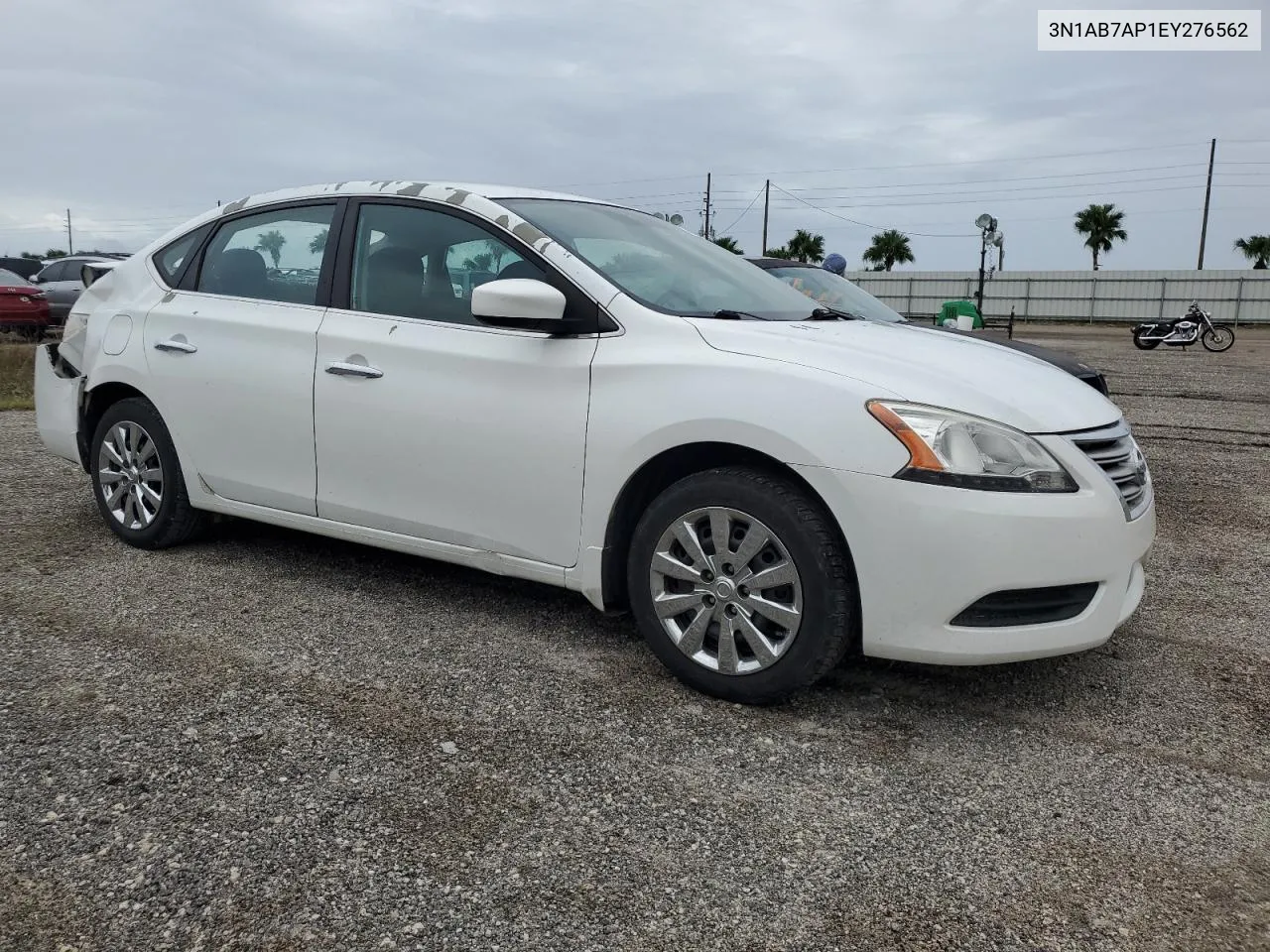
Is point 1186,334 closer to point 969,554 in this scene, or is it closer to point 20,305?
point 20,305

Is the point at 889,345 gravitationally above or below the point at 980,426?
above

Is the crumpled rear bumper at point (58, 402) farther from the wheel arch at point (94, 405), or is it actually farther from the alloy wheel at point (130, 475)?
the alloy wheel at point (130, 475)

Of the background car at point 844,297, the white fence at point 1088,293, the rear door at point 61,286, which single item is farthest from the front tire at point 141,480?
the white fence at point 1088,293

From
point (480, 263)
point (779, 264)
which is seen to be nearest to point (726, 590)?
point (480, 263)

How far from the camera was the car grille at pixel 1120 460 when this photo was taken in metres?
3.02

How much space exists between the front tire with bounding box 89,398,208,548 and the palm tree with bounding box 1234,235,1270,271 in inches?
2429

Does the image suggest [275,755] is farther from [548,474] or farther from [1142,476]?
[1142,476]

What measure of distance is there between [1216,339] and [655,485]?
2395 centimetres

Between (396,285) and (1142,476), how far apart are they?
2.71m

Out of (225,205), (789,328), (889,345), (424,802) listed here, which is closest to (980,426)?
(889,345)

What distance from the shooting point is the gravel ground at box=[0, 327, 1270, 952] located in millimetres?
2150

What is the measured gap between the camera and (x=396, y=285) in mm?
3951

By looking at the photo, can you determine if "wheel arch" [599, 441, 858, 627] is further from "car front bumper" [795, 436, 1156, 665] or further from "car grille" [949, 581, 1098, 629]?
"car grille" [949, 581, 1098, 629]

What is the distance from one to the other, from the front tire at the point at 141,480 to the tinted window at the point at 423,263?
1.29 meters
